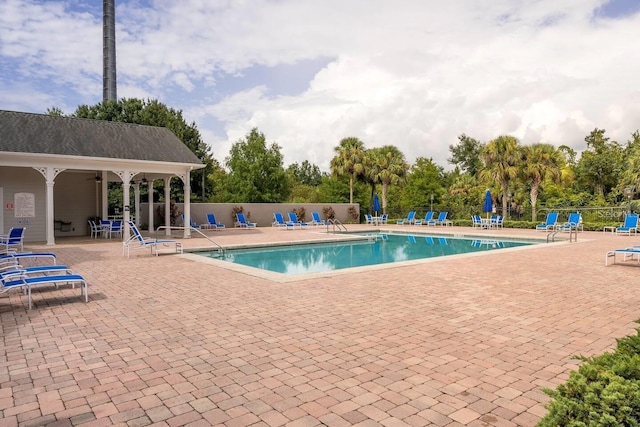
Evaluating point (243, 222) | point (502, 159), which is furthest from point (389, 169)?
point (243, 222)

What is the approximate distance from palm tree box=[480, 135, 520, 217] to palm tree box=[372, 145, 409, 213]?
729 centimetres

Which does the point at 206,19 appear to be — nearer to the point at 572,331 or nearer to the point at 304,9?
the point at 304,9

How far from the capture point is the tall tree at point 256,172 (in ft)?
132

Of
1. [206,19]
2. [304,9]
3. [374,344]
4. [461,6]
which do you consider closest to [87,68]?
[206,19]

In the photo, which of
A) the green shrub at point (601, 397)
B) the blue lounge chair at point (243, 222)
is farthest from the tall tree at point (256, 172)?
the green shrub at point (601, 397)

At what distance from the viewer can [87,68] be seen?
41.6 meters

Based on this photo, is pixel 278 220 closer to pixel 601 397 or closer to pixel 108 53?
pixel 108 53

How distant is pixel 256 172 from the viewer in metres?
40.3

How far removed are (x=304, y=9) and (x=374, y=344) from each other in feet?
40.3

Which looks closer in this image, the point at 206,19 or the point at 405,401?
the point at 405,401

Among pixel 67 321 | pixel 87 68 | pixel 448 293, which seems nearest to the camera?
pixel 67 321

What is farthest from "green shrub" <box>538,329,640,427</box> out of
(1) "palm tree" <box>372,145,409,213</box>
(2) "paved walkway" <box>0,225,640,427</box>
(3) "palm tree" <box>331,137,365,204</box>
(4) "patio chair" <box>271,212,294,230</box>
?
(3) "palm tree" <box>331,137,365,204</box>

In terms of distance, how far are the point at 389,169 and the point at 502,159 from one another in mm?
8925

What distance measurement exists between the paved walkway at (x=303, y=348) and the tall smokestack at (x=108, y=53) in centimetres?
3653
